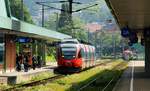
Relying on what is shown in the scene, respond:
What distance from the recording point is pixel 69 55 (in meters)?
42.0

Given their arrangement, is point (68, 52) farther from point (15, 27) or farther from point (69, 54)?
point (15, 27)

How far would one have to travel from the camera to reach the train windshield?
41.7 metres

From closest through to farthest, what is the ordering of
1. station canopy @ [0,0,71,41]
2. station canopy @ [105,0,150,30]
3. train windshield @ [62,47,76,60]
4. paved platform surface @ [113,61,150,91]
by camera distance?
station canopy @ [105,0,150,30] < paved platform surface @ [113,61,150,91] < station canopy @ [0,0,71,41] < train windshield @ [62,47,76,60]

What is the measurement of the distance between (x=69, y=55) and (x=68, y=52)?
29 cm

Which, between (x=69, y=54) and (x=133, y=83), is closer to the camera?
(x=133, y=83)

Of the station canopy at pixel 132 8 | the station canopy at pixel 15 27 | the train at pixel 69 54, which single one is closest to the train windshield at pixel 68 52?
the train at pixel 69 54

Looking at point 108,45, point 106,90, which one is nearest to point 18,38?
point 106,90

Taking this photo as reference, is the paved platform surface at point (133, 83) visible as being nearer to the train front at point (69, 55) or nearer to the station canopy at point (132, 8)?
the station canopy at point (132, 8)

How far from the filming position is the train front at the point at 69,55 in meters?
41.7

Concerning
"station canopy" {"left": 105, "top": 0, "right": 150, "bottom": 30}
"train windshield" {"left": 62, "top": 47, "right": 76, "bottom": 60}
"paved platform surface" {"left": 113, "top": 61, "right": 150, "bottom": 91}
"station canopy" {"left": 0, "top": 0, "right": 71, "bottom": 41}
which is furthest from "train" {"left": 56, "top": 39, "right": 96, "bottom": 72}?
"station canopy" {"left": 105, "top": 0, "right": 150, "bottom": 30}

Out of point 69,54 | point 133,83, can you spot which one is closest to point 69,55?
point 69,54

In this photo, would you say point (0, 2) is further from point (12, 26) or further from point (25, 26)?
point (12, 26)

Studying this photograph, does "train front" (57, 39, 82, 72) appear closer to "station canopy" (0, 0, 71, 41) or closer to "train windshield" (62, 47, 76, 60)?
"train windshield" (62, 47, 76, 60)

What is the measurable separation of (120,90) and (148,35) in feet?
46.2
